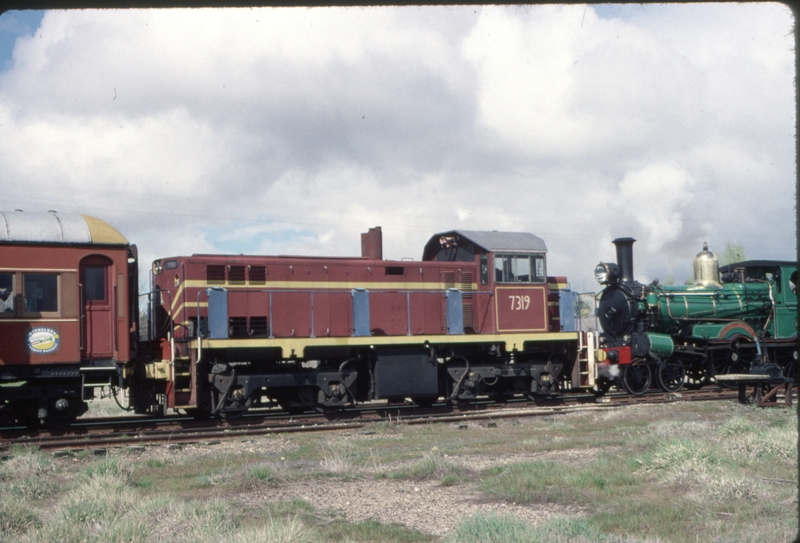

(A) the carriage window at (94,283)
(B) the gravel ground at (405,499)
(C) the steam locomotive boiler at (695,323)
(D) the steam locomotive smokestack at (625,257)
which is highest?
(D) the steam locomotive smokestack at (625,257)

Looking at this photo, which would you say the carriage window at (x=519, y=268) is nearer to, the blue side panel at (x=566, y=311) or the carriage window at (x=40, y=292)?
the blue side panel at (x=566, y=311)

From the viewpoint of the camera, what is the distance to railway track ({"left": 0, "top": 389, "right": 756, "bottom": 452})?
42.4 feet

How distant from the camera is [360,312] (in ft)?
56.5

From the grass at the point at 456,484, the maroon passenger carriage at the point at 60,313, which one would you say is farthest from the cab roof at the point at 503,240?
the maroon passenger carriage at the point at 60,313

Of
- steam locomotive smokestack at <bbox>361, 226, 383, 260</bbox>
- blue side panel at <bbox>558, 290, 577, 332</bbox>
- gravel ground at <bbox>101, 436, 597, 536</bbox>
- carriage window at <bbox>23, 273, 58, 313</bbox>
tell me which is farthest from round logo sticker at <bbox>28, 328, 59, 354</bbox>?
blue side panel at <bbox>558, 290, 577, 332</bbox>

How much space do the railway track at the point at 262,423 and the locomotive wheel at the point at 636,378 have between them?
2.77 feet

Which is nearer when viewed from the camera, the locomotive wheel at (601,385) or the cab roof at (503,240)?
the cab roof at (503,240)

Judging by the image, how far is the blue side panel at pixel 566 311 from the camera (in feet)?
64.1

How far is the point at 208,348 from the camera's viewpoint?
15.6 m

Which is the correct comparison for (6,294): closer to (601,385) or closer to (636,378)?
(601,385)

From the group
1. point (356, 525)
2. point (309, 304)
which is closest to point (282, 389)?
point (309, 304)

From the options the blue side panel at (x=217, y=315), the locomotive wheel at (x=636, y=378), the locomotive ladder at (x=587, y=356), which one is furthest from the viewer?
the locomotive wheel at (x=636, y=378)

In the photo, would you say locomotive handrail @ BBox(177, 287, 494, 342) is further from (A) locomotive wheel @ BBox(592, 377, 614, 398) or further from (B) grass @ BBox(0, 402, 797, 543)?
(A) locomotive wheel @ BBox(592, 377, 614, 398)

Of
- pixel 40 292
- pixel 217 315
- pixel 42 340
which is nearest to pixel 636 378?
pixel 217 315
